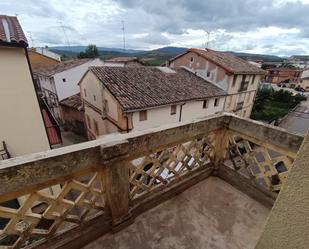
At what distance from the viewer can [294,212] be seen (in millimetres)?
690

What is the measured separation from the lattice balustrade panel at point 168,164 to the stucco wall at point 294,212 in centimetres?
156

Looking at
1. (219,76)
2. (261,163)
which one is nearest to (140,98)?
(261,163)

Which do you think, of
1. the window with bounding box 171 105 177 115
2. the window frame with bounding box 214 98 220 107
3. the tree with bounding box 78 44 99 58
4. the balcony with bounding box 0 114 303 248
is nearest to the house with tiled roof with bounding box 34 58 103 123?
the window with bounding box 171 105 177 115

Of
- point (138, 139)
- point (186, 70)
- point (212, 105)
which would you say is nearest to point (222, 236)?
point (138, 139)

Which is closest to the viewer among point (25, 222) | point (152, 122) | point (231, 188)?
point (25, 222)

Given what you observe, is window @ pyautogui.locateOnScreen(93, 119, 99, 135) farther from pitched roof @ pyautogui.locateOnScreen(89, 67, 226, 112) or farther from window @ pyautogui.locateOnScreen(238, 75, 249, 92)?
window @ pyautogui.locateOnScreen(238, 75, 249, 92)

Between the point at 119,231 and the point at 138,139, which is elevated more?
the point at 138,139

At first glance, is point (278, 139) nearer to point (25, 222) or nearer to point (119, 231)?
point (119, 231)

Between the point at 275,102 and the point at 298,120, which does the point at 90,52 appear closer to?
the point at 275,102

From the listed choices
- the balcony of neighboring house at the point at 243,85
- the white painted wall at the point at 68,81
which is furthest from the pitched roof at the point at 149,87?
the white painted wall at the point at 68,81

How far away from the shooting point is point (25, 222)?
1722mm

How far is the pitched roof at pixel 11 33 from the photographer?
4.45 meters

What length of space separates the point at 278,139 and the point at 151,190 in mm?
1847

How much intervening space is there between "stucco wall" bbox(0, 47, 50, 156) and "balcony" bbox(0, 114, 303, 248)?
3.99 metres
